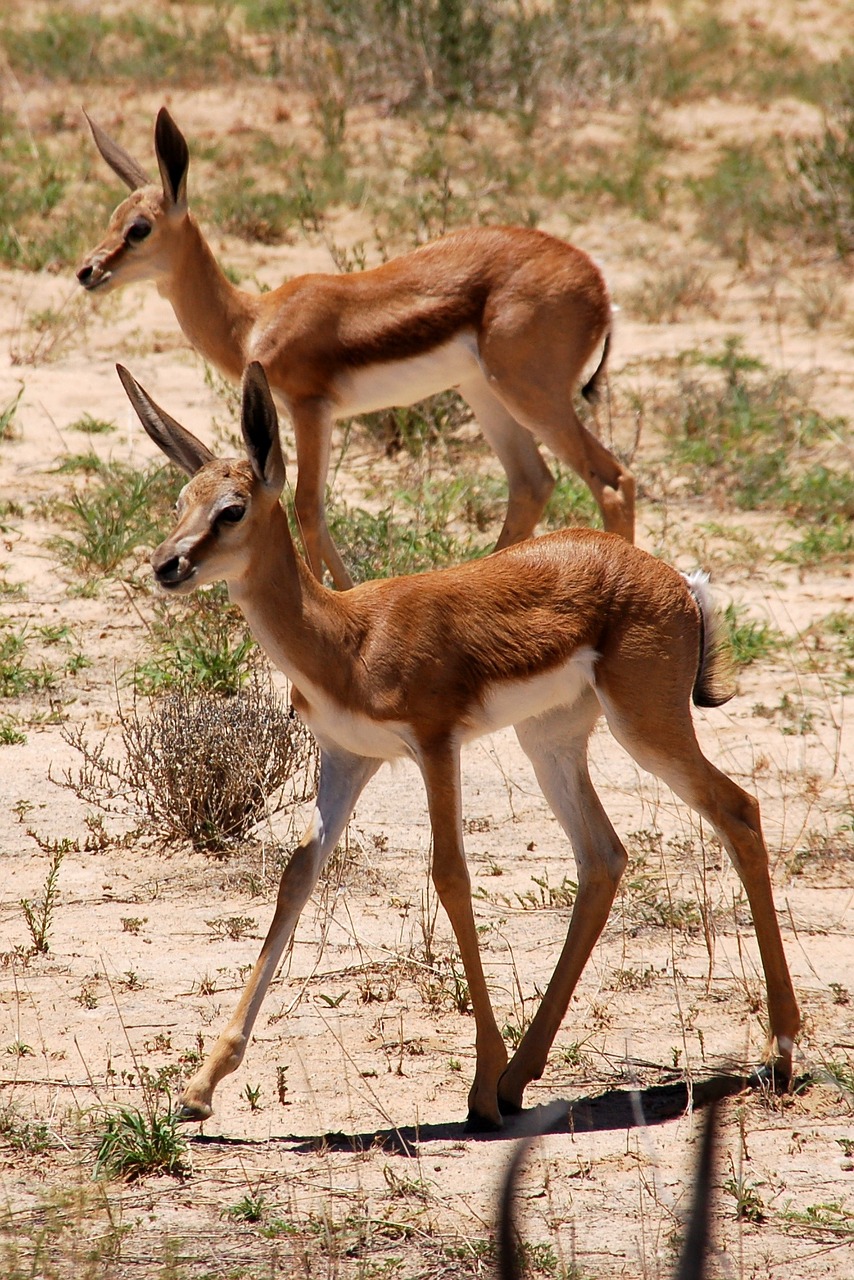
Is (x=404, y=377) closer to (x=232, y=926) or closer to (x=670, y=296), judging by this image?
(x=232, y=926)

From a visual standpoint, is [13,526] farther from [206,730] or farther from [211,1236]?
[211,1236]

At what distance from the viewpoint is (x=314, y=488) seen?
746cm

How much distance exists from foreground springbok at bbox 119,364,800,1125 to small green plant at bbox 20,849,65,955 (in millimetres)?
1011

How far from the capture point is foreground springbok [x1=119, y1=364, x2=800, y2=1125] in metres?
4.02

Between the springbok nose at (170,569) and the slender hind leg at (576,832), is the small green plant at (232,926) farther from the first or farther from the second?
the springbok nose at (170,569)

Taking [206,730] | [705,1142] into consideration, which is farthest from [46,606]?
[705,1142]

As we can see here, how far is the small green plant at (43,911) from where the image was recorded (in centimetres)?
479

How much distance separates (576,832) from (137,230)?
15.1 feet

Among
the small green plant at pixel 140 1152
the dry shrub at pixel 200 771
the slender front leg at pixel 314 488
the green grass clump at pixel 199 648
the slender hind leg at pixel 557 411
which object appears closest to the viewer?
the small green plant at pixel 140 1152

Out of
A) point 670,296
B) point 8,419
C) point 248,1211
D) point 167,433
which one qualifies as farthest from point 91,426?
point 248,1211

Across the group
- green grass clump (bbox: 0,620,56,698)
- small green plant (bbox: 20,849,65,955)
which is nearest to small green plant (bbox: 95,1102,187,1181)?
small green plant (bbox: 20,849,65,955)

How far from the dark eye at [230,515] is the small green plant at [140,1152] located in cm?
143

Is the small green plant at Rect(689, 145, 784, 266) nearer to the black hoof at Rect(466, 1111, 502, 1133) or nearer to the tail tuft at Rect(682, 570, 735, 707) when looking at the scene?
the tail tuft at Rect(682, 570, 735, 707)

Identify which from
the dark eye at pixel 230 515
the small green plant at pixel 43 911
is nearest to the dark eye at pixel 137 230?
the small green plant at pixel 43 911
